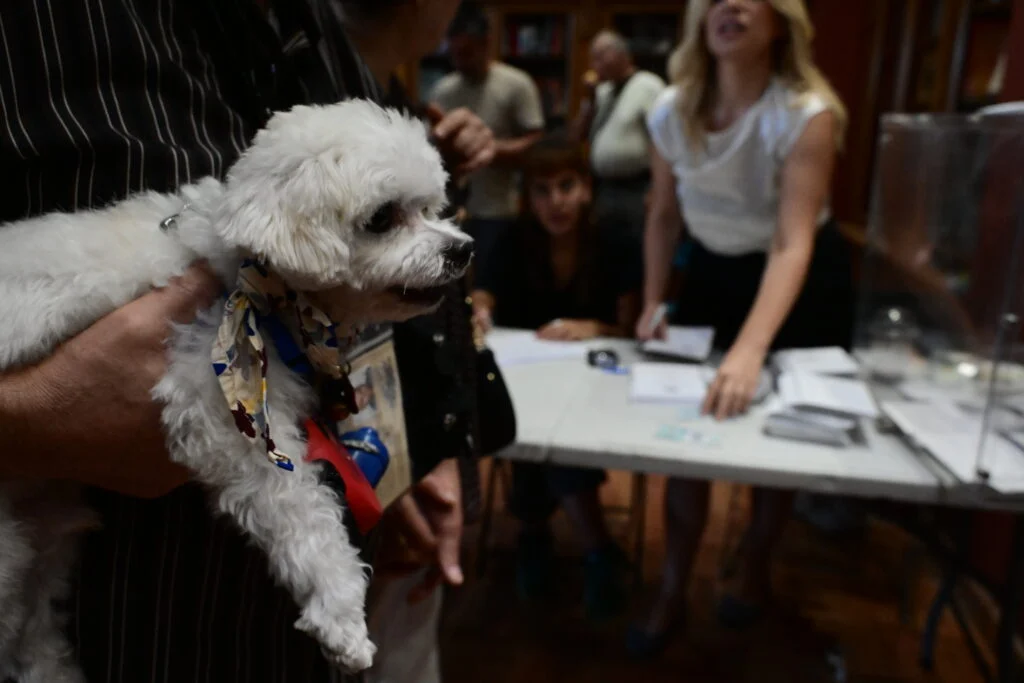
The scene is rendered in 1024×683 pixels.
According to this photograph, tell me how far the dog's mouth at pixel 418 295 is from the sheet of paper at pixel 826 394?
104cm

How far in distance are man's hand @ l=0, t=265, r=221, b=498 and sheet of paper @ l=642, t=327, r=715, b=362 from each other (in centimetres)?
146

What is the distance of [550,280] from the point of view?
7.96 feet

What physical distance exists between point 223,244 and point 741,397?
1.19 meters

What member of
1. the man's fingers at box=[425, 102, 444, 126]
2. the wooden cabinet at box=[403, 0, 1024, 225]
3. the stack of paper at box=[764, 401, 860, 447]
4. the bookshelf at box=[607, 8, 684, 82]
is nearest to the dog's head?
the man's fingers at box=[425, 102, 444, 126]

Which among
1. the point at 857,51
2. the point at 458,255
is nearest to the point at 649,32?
the point at 857,51

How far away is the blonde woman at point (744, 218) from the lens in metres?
1.62

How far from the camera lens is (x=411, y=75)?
5473 millimetres

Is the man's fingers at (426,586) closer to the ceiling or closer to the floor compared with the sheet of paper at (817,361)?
closer to the floor

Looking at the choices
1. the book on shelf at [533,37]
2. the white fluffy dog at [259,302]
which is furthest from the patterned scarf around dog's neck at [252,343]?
the book on shelf at [533,37]

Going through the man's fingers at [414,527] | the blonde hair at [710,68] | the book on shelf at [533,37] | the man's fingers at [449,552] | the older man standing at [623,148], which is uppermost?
the book on shelf at [533,37]

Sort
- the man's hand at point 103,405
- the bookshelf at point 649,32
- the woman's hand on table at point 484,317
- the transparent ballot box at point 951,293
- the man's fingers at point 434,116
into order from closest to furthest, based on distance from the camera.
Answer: the man's hand at point 103,405 → the man's fingers at point 434,116 → the transparent ballot box at point 951,293 → the woman's hand on table at point 484,317 → the bookshelf at point 649,32

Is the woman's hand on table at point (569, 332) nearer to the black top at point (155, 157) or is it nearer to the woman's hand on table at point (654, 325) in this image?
the woman's hand on table at point (654, 325)

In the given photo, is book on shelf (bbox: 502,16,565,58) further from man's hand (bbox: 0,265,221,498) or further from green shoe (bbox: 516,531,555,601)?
man's hand (bbox: 0,265,221,498)

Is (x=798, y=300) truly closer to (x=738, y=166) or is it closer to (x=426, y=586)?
(x=738, y=166)
